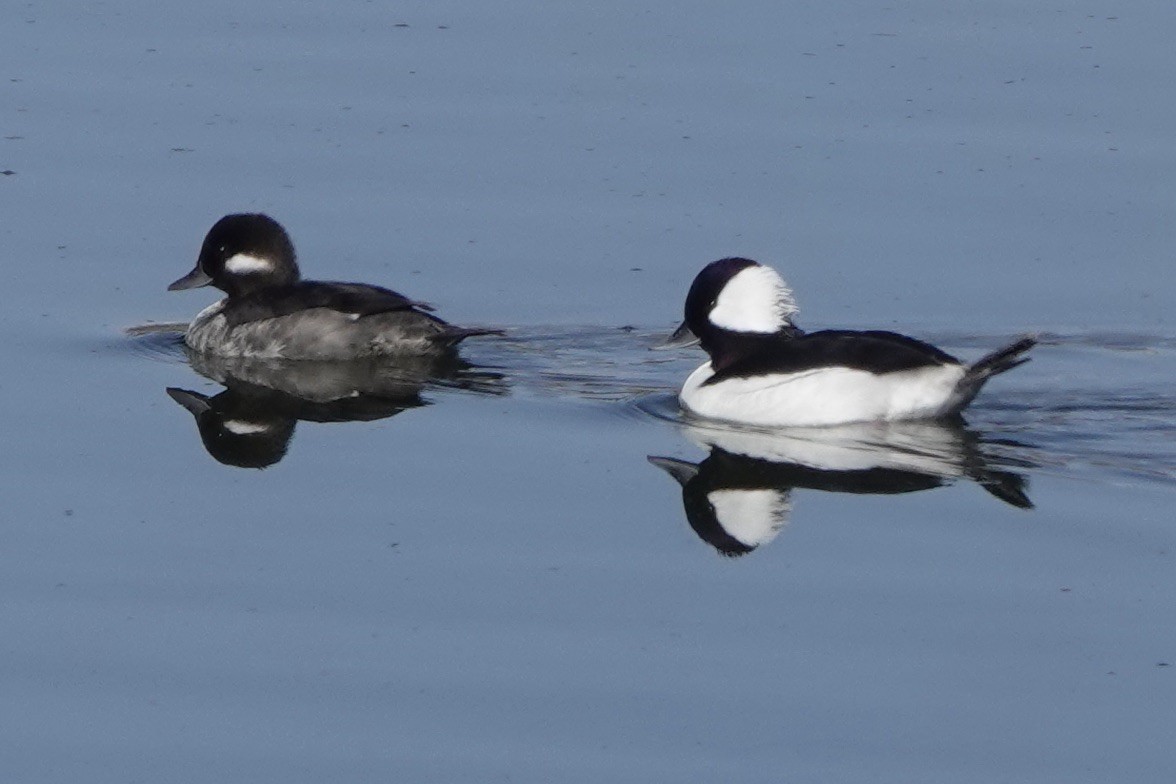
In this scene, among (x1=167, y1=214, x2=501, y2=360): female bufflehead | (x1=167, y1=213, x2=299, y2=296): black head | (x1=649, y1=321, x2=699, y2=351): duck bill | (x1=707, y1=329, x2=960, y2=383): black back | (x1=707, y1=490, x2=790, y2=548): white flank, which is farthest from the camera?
(x1=167, y1=213, x2=299, y2=296): black head

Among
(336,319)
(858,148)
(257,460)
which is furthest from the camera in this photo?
(858,148)

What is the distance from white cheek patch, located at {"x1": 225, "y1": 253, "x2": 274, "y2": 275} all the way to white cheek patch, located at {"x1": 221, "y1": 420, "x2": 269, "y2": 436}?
1917 millimetres

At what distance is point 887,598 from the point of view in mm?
9070

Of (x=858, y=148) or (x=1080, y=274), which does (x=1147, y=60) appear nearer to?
(x=858, y=148)

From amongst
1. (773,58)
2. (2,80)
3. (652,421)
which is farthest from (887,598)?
(2,80)

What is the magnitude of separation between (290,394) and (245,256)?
54.5 inches

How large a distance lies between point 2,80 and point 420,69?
3174 mm

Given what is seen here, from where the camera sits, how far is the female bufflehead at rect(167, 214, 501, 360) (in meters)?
12.9

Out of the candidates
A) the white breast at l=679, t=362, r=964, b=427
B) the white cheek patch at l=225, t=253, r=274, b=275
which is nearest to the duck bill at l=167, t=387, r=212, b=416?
the white cheek patch at l=225, t=253, r=274, b=275

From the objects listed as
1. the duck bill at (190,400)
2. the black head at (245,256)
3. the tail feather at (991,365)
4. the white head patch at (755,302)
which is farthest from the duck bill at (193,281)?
the tail feather at (991,365)

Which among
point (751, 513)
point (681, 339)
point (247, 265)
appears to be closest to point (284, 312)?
point (247, 265)

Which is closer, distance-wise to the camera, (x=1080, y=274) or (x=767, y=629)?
(x=767, y=629)

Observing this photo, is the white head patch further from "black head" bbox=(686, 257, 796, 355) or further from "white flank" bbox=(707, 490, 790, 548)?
"white flank" bbox=(707, 490, 790, 548)

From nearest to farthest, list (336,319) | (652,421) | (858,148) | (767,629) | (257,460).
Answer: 1. (767,629)
2. (257,460)
3. (652,421)
4. (336,319)
5. (858,148)
